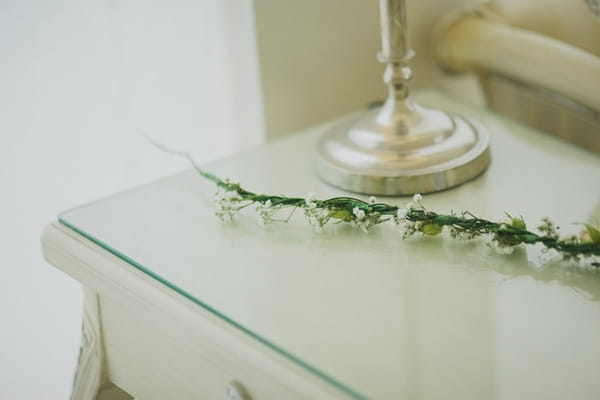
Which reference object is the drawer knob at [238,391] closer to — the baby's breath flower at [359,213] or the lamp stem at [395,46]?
the baby's breath flower at [359,213]

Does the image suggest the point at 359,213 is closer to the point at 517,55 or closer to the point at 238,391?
the point at 238,391

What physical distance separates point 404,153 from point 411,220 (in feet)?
0.37

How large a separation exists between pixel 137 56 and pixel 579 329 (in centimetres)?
67

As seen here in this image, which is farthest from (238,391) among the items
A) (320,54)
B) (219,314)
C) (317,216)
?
(320,54)

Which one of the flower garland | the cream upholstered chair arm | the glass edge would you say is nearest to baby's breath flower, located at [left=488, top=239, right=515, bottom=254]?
the flower garland

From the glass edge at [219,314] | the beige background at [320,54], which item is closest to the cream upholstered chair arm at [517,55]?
the beige background at [320,54]

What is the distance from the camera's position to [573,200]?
0.79 metres

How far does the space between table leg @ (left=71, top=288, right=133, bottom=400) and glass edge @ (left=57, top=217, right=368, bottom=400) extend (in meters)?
0.07

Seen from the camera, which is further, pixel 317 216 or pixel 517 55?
pixel 517 55

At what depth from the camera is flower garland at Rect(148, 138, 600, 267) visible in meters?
0.68

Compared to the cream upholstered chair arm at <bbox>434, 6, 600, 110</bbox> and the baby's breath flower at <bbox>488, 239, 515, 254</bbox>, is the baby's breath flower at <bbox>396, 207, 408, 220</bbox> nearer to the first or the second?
the baby's breath flower at <bbox>488, 239, 515, 254</bbox>

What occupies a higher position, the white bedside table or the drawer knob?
the white bedside table

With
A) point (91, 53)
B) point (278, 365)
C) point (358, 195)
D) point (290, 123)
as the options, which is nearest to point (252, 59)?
point (290, 123)

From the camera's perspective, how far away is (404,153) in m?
0.82
